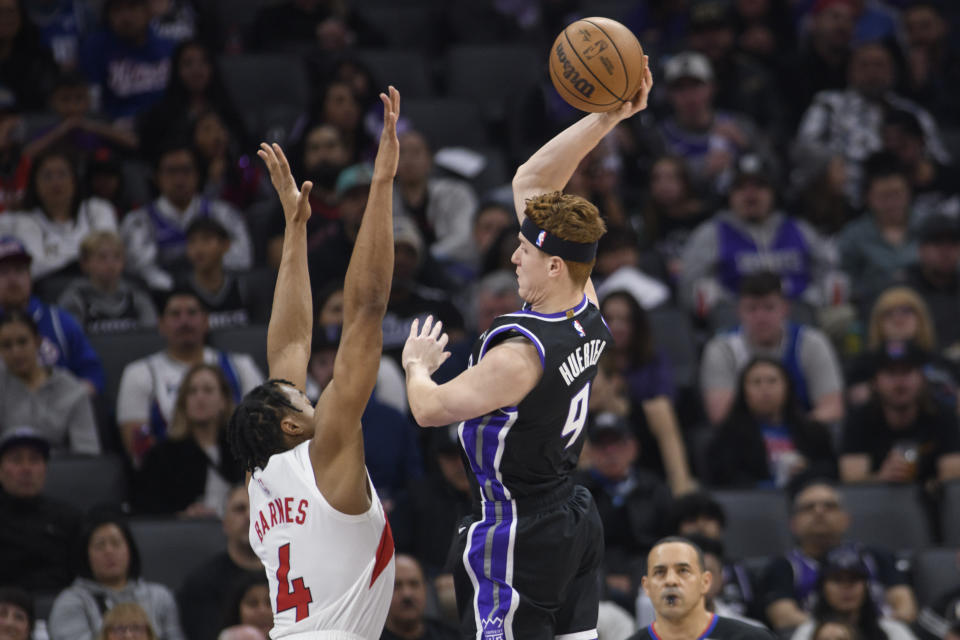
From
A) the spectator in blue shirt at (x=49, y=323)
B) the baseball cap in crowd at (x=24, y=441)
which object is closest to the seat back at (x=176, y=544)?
the baseball cap in crowd at (x=24, y=441)

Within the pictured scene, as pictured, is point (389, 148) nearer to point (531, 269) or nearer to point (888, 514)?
point (531, 269)

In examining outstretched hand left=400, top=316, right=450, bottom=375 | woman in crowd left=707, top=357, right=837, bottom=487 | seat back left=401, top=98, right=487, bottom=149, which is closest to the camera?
outstretched hand left=400, top=316, right=450, bottom=375

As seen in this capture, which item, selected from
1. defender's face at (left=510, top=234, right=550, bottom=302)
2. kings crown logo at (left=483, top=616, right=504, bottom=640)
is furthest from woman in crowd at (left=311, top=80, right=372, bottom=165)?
kings crown logo at (left=483, top=616, right=504, bottom=640)

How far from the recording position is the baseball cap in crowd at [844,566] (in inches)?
337

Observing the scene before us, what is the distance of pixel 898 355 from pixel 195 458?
4716 mm

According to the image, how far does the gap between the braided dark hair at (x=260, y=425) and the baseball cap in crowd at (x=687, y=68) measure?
8.28m

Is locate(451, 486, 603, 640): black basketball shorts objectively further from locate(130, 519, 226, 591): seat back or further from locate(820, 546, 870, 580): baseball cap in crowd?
locate(130, 519, 226, 591): seat back

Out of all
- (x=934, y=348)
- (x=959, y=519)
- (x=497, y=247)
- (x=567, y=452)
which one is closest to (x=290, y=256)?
(x=567, y=452)

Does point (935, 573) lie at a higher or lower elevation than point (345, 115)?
lower

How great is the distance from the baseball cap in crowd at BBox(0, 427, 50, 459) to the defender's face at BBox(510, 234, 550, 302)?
4.23m

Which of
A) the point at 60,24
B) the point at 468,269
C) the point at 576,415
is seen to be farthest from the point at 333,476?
the point at 60,24

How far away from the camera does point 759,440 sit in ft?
32.3

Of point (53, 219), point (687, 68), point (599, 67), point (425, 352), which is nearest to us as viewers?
point (425, 352)

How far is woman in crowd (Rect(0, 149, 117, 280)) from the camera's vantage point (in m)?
10.4
